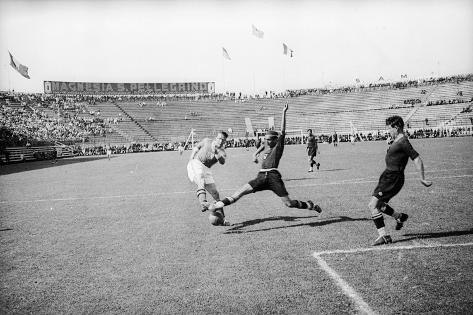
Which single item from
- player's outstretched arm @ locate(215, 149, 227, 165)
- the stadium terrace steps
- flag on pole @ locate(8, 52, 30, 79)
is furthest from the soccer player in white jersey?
the stadium terrace steps

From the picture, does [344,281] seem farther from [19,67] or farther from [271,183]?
[19,67]

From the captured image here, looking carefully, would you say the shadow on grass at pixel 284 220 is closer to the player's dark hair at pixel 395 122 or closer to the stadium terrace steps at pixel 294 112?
the player's dark hair at pixel 395 122

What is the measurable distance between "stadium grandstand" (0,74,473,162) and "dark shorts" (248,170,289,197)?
4342cm

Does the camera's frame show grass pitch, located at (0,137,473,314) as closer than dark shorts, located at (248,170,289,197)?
Yes

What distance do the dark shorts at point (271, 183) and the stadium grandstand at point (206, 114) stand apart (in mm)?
43416

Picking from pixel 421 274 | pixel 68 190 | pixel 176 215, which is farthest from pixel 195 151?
pixel 68 190

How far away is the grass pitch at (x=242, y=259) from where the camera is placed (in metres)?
4.59

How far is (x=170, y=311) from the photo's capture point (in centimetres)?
441

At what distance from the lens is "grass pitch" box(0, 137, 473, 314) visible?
15.0 feet

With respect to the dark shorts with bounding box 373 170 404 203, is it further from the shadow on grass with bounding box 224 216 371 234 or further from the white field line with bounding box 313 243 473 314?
the shadow on grass with bounding box 224 216 371 234

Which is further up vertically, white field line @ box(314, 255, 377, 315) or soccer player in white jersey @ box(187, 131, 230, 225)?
soccer player in white jersey @ box(187, 131, 230, 225)

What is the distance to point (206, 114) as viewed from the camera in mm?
75375

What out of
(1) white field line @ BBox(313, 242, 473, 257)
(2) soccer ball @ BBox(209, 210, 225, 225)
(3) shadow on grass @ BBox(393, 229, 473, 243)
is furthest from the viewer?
(2) soccer ball @ BBox(209, 210, 225, 225)

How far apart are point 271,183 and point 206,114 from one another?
68168 millimetres
